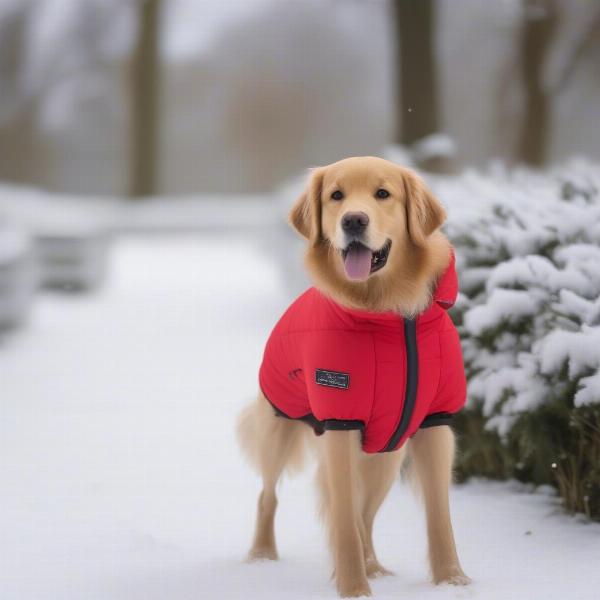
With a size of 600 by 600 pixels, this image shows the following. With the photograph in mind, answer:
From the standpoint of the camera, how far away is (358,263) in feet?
9.79

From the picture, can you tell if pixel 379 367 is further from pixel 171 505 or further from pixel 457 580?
pixel 171 505

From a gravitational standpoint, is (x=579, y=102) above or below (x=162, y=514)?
above

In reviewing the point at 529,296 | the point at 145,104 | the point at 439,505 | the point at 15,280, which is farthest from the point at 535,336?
the point at 145,104

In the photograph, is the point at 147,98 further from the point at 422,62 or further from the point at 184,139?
the point at 422,62

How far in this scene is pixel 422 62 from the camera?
1131 centimetres

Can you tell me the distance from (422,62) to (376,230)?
29.1 ft

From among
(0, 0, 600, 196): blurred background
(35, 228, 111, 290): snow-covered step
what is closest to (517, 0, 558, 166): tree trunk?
(0, 0, 600, 196): blurred background

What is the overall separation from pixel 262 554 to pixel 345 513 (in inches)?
27.6

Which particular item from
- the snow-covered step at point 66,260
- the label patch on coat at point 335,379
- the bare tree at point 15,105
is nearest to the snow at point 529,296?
the label patch on coat at point 335,379

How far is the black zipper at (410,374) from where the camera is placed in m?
3.02

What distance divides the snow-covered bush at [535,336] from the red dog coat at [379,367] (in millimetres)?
669

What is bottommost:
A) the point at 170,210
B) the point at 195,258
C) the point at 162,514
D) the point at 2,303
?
the point at 162,514

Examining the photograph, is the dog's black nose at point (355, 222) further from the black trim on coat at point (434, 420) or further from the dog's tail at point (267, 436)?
the dog's tail at point (267, 436)

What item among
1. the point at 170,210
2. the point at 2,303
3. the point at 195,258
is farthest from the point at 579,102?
the point at 2,303
